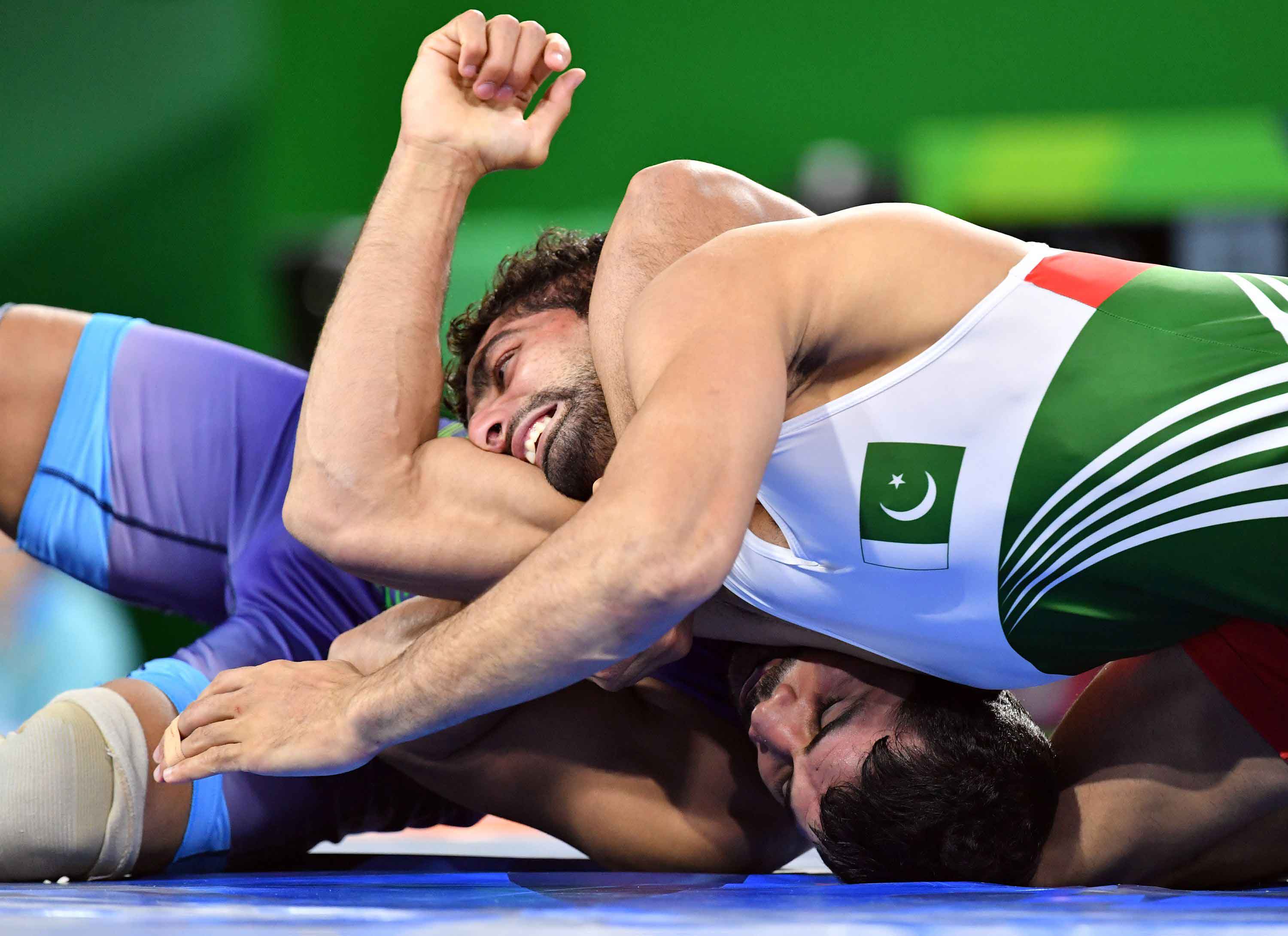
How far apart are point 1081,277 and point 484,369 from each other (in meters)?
1.17

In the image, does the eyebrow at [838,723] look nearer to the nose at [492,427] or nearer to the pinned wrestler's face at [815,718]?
the pinned wrestler's face at [815,718]

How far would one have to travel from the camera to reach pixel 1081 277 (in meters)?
1.64

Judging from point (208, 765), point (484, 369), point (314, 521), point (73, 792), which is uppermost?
point (484, 369)

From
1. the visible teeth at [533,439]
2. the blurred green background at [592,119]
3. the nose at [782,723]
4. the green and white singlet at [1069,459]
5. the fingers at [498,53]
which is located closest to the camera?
the green and white singlet at [1069,459]

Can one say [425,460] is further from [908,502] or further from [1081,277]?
[1081,277]

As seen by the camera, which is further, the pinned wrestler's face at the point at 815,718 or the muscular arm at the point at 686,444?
the pinned wrestler's face at the point at 815,718

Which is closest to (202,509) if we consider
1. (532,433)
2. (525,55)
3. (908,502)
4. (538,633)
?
(532,433)

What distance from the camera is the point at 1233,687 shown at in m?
1.81

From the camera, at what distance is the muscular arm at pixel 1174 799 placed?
1.84m

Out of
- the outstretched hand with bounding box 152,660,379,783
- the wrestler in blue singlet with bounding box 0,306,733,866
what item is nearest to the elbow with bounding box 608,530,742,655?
the outstretched hand with bounding box 152,660,379,783

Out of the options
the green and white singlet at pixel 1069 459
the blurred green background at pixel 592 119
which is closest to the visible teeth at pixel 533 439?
the green and white singlet at pixel 1069 459

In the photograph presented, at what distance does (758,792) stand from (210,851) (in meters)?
0.87

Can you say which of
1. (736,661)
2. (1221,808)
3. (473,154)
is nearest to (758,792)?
(736,661)

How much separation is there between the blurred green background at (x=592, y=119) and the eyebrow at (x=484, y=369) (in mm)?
3162
